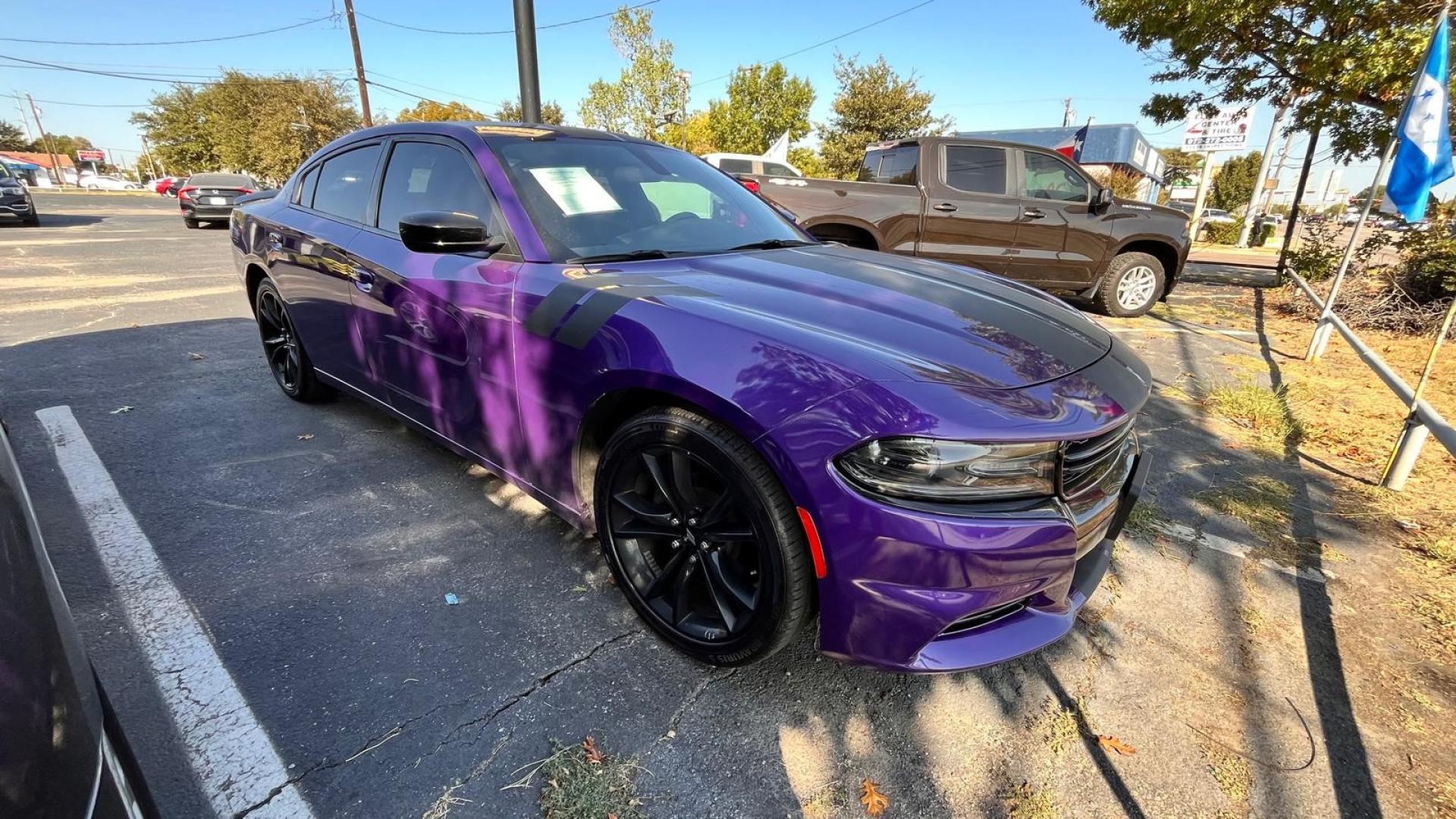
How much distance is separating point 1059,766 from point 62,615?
2.11 meters

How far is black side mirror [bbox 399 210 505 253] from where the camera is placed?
212 cm

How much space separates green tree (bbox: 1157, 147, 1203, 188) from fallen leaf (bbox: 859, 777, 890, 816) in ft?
205

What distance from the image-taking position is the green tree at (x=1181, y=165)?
174ft

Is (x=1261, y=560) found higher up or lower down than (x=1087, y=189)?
lower down

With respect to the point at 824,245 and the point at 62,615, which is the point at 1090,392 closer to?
the point at 824,245

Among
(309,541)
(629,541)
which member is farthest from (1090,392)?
(309,541)

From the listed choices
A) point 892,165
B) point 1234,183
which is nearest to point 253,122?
point 892,165

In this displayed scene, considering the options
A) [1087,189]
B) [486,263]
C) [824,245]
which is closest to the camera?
[486,263]

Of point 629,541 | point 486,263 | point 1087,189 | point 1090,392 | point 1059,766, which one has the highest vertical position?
point 1087,189

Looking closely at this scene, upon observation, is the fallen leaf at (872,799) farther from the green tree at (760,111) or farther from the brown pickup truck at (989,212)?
the green tree at (760,111)

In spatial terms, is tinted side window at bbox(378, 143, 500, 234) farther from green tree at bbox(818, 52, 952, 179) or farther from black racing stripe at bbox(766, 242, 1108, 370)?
green tree at bbox(818, 52, 952, 179)

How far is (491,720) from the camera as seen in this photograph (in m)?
1.77

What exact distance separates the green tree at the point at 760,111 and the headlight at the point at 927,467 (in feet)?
119

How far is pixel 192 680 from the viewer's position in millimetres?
1843
